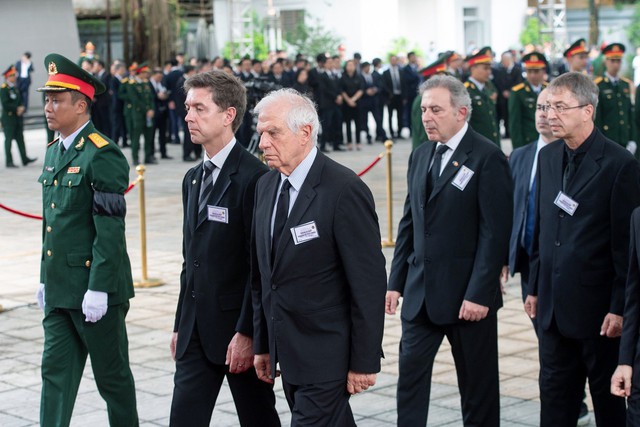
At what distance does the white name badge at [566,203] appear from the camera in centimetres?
520

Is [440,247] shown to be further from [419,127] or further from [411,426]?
[419,127]

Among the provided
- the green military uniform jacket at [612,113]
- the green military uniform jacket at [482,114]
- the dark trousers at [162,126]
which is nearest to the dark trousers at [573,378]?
the green military uniform jacket at [482,114]

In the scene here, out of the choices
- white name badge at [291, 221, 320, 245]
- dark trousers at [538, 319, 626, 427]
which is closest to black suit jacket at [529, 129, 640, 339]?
dark trousers at [538, 319, 626, 427]

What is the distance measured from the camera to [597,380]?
525 cm

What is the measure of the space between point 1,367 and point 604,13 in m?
44.5

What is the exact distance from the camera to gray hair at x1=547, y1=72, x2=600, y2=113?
17.3 feet

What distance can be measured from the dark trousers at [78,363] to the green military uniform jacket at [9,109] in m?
17.1

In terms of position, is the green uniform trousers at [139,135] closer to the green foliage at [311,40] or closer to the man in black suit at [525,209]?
the man in black suit at [525,209]

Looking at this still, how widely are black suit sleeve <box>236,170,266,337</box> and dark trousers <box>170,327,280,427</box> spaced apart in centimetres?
26

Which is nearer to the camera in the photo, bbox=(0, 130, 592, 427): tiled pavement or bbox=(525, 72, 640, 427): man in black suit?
bbox=(525, 72, 640, 427): man in black suit

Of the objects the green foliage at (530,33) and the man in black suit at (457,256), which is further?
the green foliage at (530,33)

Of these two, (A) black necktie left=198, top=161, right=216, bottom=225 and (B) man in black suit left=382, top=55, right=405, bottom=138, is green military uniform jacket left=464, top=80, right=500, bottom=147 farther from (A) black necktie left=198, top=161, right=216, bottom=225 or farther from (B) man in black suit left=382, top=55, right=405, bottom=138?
(B) man in black suit left=382, top=55, right=405, bottom=138

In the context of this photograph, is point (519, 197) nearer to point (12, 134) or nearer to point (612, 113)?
point (612, 113)

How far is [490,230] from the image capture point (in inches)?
210
